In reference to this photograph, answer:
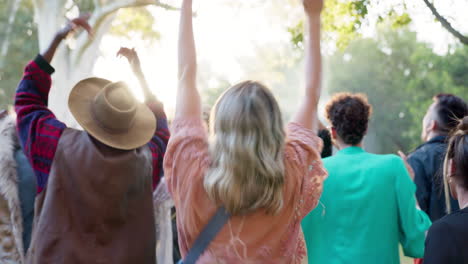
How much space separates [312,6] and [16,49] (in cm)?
2925

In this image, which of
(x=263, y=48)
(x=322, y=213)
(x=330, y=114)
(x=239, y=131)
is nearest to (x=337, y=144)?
(x=330, y=114)

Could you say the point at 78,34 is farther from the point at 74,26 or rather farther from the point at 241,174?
the point at 241,174

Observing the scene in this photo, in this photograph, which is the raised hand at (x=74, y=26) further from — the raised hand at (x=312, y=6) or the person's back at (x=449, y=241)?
the person's back at (x=449, y=241)

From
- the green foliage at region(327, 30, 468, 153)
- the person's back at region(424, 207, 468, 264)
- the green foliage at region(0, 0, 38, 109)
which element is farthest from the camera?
the green foliage at region(327, 30, 468, 153)

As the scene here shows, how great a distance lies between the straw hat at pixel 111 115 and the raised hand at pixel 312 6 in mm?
1152

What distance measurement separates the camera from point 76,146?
3.23m

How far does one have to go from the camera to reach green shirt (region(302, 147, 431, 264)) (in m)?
3.77

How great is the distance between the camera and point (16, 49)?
97.8 feet

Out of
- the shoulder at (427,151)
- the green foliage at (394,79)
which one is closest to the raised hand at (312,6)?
the shoulder at (427,151)

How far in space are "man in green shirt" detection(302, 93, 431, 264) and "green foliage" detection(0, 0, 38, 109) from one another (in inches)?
1085

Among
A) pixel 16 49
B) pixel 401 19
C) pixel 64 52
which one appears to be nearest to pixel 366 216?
pixel 401 19

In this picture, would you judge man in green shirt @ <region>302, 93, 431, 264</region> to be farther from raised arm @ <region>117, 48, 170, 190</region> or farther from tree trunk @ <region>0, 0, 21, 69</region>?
tree trunk @ <region>0, 0, 21, 69</region>

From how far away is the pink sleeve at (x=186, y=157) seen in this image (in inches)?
102

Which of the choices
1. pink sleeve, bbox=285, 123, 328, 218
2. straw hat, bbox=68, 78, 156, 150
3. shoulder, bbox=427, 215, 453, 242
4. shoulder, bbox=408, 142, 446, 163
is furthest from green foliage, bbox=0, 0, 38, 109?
shoulder, bbox=427, 215, 453, 242
